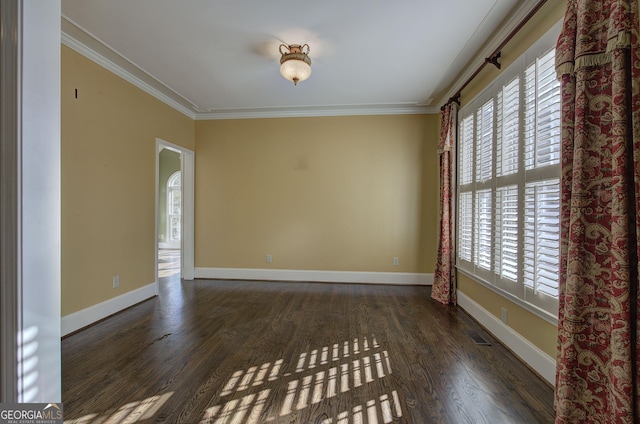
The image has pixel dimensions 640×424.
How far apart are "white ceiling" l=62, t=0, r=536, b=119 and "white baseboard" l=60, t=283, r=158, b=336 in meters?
2.66

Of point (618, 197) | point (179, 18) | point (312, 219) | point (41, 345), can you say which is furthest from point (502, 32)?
point (41, 345)

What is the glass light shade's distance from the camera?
2701 millimetres

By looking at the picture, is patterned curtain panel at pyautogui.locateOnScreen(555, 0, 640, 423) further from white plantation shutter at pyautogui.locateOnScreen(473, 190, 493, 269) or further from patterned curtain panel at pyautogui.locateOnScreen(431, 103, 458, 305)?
patterned curtain panel at pyautogui.locateOnScreen(431, 103, 458, 305)

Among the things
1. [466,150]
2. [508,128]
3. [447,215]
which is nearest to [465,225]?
[447,215]

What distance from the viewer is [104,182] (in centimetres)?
305

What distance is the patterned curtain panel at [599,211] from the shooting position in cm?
116

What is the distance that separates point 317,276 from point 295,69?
3132mm

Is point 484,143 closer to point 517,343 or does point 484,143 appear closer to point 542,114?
point 542,114

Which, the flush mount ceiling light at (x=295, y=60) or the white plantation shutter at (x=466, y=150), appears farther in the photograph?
the white plantation shutter at (x=466, y=150)

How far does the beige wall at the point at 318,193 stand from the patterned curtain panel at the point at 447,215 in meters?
0.61

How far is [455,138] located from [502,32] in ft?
4.31

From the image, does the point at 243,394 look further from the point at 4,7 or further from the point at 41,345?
the point at 4,7

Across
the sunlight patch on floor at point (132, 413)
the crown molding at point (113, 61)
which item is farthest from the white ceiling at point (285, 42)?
the sunlight patch on floor at point (132, 413)

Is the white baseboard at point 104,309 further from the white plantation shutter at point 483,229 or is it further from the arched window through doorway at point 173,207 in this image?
the arched window through doorway at point 173,207
